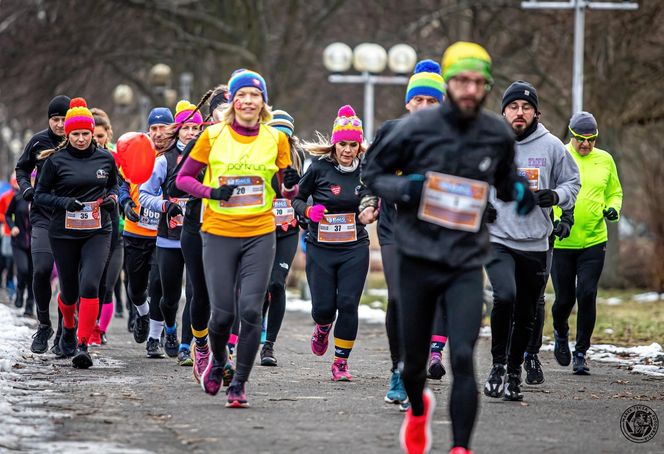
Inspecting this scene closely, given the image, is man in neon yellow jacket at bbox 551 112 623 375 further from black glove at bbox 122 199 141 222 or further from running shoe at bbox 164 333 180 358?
black glove at bbox 122 199 141 222

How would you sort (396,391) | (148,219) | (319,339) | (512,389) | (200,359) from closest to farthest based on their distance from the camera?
(396,391), (512,389), (200,359), (319,339), (148,219)

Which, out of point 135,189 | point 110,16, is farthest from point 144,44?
point 135,189

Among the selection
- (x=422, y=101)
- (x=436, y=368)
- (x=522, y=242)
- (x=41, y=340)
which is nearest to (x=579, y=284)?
(x=436, y=368)

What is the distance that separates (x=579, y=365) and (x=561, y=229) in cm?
170

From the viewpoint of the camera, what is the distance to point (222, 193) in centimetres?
906

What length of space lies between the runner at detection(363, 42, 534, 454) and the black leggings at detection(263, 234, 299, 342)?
207 inches

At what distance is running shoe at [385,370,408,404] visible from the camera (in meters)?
9.52

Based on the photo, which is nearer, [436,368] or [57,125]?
[436,368]

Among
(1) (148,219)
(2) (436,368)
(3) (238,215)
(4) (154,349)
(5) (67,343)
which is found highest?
(3) (238,215)

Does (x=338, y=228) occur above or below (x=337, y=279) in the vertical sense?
above

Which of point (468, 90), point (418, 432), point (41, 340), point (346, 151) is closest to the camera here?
point (468, 90)

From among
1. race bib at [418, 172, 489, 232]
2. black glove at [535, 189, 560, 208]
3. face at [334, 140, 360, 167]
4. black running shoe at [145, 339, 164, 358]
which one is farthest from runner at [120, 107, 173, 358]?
race bib at [418, 172, 489, 232]

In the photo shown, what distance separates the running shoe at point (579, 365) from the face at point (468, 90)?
5.32m

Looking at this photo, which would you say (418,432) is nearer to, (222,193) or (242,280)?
(242,280)
